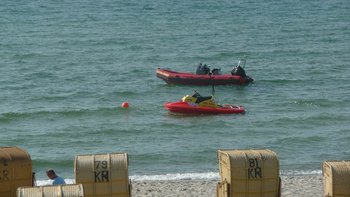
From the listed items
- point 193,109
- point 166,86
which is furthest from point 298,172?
point 166,86

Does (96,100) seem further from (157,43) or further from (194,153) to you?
(157,43)

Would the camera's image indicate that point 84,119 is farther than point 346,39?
No

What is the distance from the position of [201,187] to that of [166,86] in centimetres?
1730

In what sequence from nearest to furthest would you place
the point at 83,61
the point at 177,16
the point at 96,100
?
1. the point at 96,100
2. the point at 83,61
3. the point at 177,16

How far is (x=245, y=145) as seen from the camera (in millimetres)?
29500

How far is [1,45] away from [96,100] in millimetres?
17535

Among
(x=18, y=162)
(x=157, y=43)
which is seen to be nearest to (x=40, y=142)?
(x=18, y=162)

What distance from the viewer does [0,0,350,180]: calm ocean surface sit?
2906cm

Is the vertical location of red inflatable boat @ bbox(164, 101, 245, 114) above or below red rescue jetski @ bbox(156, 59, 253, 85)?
below

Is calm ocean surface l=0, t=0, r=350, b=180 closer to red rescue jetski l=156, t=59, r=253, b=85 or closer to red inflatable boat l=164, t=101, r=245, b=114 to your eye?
red inflatable boat l=164, t=101, r=245, b=114

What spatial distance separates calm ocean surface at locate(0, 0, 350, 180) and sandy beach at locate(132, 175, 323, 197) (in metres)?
1.52

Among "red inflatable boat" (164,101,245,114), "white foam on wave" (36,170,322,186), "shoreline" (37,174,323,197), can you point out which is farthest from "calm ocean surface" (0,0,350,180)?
"shoreline" (37,174,323,197)

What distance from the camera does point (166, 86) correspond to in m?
39.8

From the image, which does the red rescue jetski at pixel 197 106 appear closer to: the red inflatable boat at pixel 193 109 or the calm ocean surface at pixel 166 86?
the red inflatable boat at pixel 193 109
